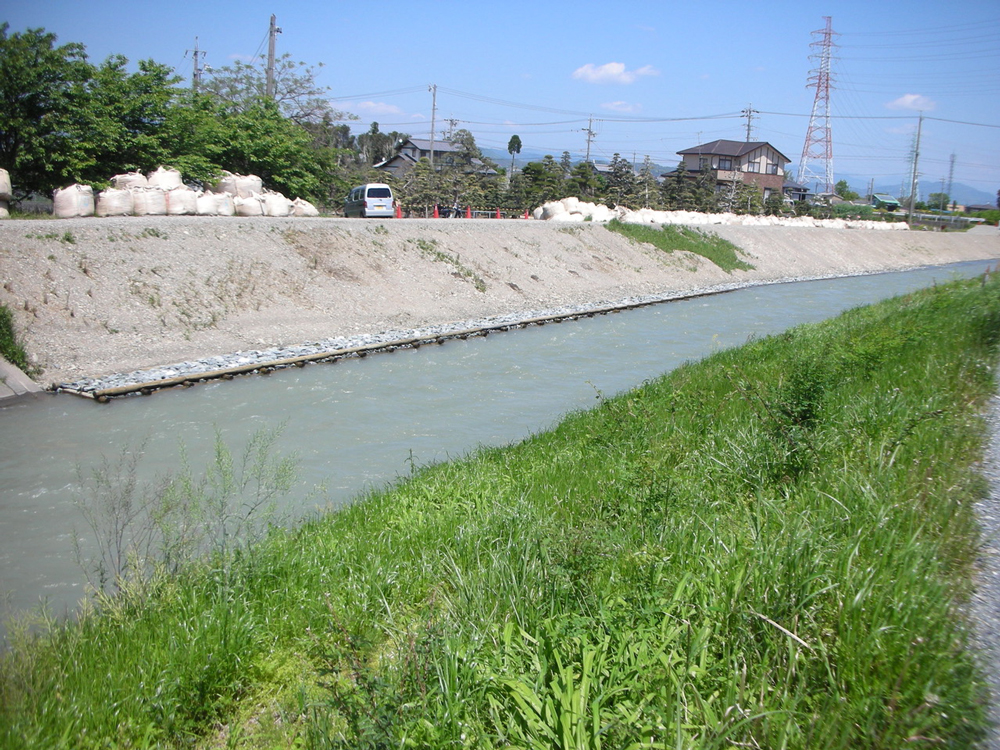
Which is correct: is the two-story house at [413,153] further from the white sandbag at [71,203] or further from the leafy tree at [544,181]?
the white sandbag at [71,203]

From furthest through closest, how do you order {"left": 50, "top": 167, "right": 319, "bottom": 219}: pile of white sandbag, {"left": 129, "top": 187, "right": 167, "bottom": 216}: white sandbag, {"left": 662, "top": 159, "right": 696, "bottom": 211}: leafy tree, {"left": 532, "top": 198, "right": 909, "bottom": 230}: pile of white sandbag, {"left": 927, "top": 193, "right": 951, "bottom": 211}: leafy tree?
{"left": 927, "top": 193, "right": 951, "bottom": 211}: leafy tree → {"left": 662, "top": 159, "right": 696, "bottom": 211}: leafy tree → {"left": 532, "top": 198, "right": 909, "bottom": 230}: pile of white sandbag → {"left": 129, "top": 187, "right": 167, "bottom": 216}: white sandbag → {"left": 50, "top": 167, "right": 319, "bottom": 219}: pile of white sandbag

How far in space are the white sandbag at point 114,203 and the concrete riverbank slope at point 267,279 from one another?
9.65 ft

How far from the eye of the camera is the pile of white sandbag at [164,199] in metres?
22.5

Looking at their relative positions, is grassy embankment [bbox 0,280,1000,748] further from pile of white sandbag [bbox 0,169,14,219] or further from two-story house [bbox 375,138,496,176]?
two-story house [bbox 375,138,496,176]

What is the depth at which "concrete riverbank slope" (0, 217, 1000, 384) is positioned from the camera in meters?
15.9

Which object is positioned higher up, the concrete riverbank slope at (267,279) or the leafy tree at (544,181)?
the leafy tree at (544,181)

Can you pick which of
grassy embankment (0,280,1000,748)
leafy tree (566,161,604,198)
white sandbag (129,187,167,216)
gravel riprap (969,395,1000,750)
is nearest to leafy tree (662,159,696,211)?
leafy tree (566,161,604,198)

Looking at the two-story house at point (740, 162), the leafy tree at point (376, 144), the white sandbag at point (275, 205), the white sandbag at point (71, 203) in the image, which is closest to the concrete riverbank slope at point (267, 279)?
the white sandbag at point (71, 203)

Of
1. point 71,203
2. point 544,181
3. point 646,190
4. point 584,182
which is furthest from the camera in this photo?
point 646,190

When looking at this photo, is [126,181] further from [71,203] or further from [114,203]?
[71,203]

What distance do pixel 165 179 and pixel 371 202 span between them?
11.1 m

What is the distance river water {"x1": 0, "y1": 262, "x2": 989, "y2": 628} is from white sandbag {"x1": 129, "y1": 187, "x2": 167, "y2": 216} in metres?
12.4

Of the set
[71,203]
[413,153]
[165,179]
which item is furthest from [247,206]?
[413,153]

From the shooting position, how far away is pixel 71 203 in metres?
22.3
